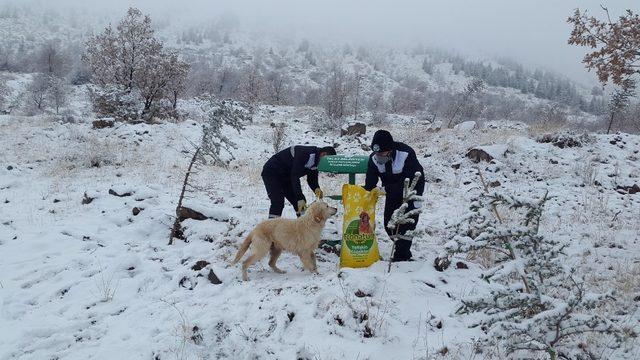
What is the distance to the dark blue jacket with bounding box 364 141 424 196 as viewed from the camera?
5781 mm

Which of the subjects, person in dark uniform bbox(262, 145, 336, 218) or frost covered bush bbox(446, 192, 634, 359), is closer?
frost covered bush bbox(446, 192, 634, 359)

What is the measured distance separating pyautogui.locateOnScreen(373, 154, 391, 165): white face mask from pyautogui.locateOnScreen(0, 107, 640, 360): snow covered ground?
1.48 meters

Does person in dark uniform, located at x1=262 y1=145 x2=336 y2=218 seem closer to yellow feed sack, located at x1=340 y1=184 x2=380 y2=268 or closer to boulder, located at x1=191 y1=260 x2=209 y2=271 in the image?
yellow feed sack, located at x1=340 y1=184 x2=380 y2=268

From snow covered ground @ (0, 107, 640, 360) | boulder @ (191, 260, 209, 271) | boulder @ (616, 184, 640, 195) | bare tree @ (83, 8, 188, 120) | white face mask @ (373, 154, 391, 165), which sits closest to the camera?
snow covered ground @ (0, 107, 640, 360)

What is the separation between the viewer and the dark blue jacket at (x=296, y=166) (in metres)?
6.50

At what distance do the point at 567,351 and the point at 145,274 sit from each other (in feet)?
17.5

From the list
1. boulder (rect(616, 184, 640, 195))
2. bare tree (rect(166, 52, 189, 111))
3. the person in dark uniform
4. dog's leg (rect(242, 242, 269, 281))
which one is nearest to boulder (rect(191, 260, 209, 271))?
dog's leg (rect(242, 242, 269, 281))

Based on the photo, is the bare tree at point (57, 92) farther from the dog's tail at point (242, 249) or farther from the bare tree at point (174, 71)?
the dog's tail at point (242, 249)

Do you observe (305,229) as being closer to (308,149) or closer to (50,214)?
(308,149)

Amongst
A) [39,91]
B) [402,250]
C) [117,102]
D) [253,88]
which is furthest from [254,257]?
[39,91]

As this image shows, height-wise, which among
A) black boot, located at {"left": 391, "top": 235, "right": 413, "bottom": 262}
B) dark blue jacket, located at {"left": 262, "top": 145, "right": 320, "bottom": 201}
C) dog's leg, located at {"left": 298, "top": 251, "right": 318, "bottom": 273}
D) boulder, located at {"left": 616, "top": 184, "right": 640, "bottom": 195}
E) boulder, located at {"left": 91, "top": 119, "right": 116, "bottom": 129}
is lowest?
boulder, located at {"left": 91, "top": 119, "right": 116, "bottom": 129}

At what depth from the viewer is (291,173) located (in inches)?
262

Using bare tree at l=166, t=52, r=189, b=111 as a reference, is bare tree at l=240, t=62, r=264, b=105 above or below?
below

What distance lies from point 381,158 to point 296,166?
1.44m
